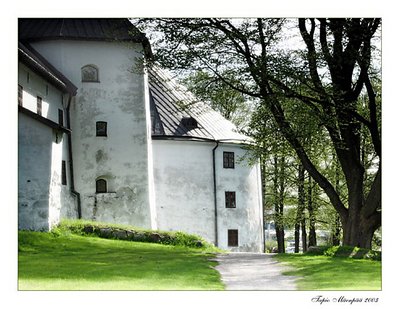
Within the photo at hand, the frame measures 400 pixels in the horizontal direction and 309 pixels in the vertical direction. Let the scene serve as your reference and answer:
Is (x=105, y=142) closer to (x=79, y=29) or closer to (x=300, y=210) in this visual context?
(x=79, y=29)

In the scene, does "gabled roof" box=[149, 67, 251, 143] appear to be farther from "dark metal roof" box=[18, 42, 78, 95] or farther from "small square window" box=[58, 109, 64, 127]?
"small square window" box=[58, 109, 64, 127]

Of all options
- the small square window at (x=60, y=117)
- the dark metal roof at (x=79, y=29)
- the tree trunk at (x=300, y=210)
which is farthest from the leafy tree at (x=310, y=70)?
the tree trunk at (x=300, y=210)

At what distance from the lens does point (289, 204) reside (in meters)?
24.5

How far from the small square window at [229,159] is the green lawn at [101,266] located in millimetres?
8346

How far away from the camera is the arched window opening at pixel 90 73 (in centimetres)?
1752

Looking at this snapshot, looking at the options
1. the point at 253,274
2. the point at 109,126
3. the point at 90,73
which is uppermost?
the point at 90,73

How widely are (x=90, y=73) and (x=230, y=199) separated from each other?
763 centimetres

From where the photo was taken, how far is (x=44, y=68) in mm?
16188

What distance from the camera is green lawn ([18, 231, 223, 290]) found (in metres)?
11.5

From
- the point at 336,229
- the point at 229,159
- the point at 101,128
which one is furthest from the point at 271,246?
the point at 101,128

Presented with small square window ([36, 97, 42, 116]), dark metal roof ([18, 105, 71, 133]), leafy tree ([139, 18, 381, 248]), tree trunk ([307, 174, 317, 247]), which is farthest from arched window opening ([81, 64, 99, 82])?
tree trunk ([307, 174, 317, 247])

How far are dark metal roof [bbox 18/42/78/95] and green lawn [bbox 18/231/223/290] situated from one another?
3.73m
